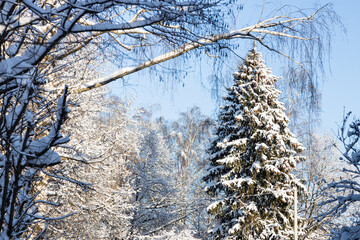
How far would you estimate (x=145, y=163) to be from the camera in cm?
1490

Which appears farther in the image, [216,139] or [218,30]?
[216,139]

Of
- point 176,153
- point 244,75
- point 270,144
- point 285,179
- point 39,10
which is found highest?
point 176,153

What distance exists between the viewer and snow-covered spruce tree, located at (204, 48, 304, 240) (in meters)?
11.7

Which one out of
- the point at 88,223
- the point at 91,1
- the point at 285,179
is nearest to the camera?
the point at 91,1

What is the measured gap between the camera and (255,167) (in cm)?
1180

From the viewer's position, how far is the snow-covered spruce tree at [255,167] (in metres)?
11.7

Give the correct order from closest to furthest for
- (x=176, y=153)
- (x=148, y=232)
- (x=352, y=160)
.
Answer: (x=352, y=160)
(x=148, y=232)
(x=176, y=153)

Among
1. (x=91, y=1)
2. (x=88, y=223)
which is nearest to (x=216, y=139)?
(x=88, y=223)

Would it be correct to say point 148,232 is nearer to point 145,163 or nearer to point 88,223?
point 145,163

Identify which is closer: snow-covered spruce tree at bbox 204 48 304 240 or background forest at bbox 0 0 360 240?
background forest at bbox 0 0 360 240

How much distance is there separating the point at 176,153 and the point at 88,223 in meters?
14.4

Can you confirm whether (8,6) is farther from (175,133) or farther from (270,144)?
(175,133)

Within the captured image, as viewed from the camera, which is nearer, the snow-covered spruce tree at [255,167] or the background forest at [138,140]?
the background forest at [138,140]

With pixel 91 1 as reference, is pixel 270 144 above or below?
above
